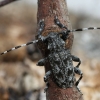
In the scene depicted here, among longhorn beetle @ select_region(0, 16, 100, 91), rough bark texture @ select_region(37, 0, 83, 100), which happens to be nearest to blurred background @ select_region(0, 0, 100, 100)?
longhorn beetle @ select_region(0, 16, 100, 91)

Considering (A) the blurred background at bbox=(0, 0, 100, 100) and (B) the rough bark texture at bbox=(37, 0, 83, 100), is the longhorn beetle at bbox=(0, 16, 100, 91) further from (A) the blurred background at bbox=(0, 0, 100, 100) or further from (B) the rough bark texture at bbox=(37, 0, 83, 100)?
(A) the blurred background at bbox=(0, 0, 100, 100)

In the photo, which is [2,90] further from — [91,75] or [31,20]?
[31,20]

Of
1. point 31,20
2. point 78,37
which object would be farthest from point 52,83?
point 31,20

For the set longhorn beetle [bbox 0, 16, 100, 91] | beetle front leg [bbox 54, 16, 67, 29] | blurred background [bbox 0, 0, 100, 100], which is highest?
beetle front leg [bbox 54, 16, 67, 29]

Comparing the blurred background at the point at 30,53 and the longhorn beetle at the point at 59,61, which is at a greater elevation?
the longhorn beetle at the point at 59,61

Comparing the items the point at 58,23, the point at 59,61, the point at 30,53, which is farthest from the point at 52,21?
the point at 30,53

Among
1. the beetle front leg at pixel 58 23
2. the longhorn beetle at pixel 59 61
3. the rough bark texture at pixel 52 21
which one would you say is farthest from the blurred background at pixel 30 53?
the beetle front leg at pixel 58 23

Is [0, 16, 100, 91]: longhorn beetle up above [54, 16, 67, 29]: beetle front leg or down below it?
below

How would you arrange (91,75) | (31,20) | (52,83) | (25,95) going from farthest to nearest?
1. (31,20)
2. (91,75)
3. (25,95)
4. (52,83)

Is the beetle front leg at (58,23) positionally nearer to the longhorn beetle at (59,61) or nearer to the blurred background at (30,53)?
the longhorn beetle at (59,61)
